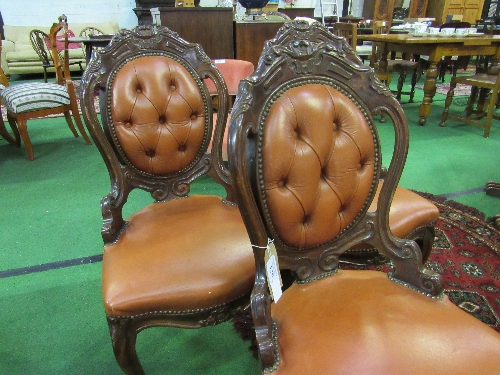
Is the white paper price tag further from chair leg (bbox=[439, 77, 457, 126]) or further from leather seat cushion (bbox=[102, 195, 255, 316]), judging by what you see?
chair leg (bbox=[439, 77, 457, 126])

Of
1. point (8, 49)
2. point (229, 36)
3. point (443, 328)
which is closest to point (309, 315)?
point (443, 328)

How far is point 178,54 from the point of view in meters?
1.30

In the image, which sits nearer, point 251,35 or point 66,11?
point 251,35

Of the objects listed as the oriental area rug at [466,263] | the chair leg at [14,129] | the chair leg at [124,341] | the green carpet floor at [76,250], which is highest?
the chair leg at [124,341]

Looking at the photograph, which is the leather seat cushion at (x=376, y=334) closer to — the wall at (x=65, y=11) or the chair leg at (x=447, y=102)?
the chair leg at (x=447, y=102)

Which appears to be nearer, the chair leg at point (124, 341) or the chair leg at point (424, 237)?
the chair leg at point (124, 341)

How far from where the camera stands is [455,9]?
8.25 m

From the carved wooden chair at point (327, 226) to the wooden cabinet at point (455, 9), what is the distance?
29.6 ft

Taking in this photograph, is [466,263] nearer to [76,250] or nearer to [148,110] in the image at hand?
[148,110]

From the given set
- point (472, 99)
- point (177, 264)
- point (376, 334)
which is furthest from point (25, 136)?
point (472, 99)

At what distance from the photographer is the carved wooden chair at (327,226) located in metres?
0.76

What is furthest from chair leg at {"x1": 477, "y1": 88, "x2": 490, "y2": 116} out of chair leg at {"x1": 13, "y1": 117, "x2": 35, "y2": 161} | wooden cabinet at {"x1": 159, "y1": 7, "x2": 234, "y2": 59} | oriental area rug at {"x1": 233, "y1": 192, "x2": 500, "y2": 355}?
chair leg at {"x1": 13, "y1": 117, "x2": 35, "y2": 161}

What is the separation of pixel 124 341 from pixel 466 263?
1.57 m

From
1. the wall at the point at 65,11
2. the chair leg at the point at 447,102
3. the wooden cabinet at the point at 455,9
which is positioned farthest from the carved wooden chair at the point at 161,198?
the wooden cabinet at the point at 455,9
